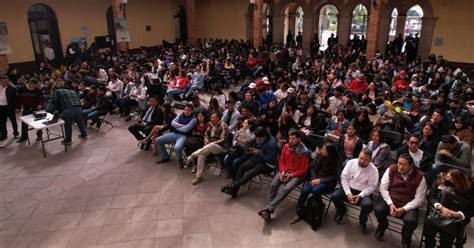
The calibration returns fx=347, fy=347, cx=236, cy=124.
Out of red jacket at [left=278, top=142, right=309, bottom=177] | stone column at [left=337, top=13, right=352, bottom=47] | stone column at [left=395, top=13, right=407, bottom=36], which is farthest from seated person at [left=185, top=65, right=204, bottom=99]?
stone column at [left=395, top=13, right=407, bottom=36]

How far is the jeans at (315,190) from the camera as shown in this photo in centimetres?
475

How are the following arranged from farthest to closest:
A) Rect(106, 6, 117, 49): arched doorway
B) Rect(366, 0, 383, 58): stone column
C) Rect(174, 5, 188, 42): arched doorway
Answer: Rect(174, 5, 188, 42): arched doorway → Rect(106, 6, 117, 49): arched doorway → Rect(366, 0, 383, 58): stone column

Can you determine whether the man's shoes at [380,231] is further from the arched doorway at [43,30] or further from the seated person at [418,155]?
the arched doorway at [43,30]

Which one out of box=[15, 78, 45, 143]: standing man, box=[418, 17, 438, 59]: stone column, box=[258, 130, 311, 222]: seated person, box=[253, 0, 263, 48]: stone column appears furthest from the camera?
box=[253, 0, 263, 48]: stone column

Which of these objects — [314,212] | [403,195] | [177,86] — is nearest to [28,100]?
[177,86]

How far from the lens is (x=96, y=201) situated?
5.50 metres

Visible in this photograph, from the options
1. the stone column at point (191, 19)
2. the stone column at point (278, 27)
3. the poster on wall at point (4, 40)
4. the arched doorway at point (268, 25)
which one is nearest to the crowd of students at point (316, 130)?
the poster on wall at point (4, 40)

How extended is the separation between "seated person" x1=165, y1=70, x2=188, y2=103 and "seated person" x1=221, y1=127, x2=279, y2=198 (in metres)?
A: 5.76

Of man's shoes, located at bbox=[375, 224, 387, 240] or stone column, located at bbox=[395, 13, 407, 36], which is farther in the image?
stone column, located at bbox=[395, 13, 407, 36]

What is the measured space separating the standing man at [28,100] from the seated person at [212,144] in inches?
173

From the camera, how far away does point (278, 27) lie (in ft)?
63.4

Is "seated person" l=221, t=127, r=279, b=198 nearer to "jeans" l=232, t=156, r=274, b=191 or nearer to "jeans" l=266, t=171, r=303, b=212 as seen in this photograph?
"jeans" l=232, t=156, r=274, b=191

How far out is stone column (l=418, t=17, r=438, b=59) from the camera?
14.5 metres

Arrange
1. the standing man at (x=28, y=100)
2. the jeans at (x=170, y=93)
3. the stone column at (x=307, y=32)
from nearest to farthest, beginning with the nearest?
the standing man at (x=28, y=100), the jeans at (x=170, y=93), the stone column at (x=307, y=32)
